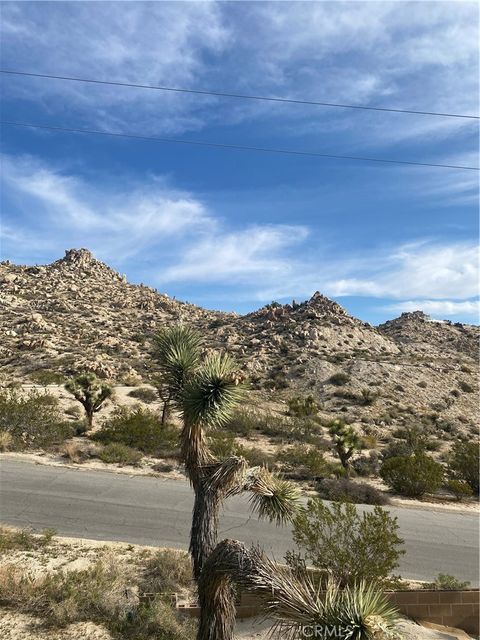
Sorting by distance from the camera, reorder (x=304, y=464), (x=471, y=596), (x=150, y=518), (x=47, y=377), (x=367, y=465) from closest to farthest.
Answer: (x=471, y=596), (x=150, y=518), (x=304, y=464), (x=367, y=465), (x=47, y=377)

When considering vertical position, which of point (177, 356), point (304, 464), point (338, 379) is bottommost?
point (304, 464)

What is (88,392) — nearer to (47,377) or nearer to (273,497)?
(47,377)

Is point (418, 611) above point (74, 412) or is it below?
below

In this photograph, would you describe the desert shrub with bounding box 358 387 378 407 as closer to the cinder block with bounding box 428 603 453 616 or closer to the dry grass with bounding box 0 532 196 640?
the cinder block with bounding box 428 603 453 616

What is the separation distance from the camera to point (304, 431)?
28375mm

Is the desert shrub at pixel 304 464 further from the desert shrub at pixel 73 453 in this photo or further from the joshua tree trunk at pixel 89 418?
the joshua tree trunk at pixel 89 418

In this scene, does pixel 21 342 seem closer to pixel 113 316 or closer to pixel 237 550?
pixel 113 316

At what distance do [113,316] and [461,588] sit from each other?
56261mm

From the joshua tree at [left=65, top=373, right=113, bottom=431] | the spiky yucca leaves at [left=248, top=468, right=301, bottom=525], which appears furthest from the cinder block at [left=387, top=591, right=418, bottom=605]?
the joshua tree at [left=65, top=373, right=113, bottom=431]

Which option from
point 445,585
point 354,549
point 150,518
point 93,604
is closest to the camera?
point 93,604

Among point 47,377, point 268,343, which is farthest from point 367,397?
point 47,377

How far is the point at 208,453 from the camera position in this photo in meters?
7.66

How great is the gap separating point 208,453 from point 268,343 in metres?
47.9
